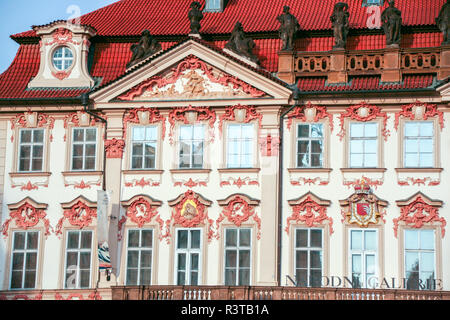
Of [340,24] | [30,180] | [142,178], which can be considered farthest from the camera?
[30,180]

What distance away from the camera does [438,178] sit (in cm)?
4409

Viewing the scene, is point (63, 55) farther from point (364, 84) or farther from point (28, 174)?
point (364, 84)

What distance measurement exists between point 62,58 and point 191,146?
587cm

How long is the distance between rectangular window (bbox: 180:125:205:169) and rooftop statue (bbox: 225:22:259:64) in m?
2.90

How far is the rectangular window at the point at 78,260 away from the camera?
45531 millimetres

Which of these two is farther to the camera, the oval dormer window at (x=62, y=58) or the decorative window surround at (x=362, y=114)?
the oval dormer window at (x=62, y=58)

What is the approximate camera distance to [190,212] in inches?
1777

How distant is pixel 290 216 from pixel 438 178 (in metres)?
4.96

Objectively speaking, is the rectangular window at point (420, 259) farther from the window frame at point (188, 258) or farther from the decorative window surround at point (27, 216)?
the decorative window surround at point (27, 216)

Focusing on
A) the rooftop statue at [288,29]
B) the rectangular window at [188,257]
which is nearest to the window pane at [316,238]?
the rectangular window at [188,257]

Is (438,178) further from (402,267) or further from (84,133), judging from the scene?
(84,133)
